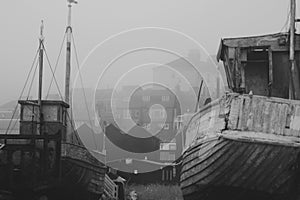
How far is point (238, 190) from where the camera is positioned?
9297mm

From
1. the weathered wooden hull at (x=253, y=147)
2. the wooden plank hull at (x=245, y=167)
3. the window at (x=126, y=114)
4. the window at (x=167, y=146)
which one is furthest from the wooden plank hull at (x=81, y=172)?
the window at (x=167, y=146)

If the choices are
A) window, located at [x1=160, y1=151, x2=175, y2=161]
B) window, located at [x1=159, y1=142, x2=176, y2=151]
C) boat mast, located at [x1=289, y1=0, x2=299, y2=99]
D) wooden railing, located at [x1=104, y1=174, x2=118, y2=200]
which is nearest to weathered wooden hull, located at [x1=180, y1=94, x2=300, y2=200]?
boat mast, located at [x1=289, y1=0, x2=299, y2=99]

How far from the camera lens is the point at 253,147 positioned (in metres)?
8.50

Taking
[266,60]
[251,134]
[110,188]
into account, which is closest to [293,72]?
[266,60]

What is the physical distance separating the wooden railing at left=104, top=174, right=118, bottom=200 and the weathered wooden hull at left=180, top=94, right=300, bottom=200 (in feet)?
18.6

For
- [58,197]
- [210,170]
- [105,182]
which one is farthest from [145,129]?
[210,170]

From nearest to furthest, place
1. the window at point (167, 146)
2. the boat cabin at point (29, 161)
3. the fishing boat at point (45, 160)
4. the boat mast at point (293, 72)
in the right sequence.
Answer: the boat cabin at point (29, 161) → the fishing boat at point (45, 160) → the boat mast at point (293, 72) → the window at point (167, 146)

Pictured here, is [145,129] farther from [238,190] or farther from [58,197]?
[238,190]

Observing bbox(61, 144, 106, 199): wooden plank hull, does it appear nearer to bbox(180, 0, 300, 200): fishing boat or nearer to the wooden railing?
the wooden railing

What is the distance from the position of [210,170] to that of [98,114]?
12751 millimetres

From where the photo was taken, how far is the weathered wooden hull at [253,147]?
8.52 metres

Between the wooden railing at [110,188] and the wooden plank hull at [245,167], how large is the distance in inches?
202

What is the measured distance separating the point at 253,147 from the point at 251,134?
0.77 feet

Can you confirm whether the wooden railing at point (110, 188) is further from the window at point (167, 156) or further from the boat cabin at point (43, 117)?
the window at point (167, 156)
